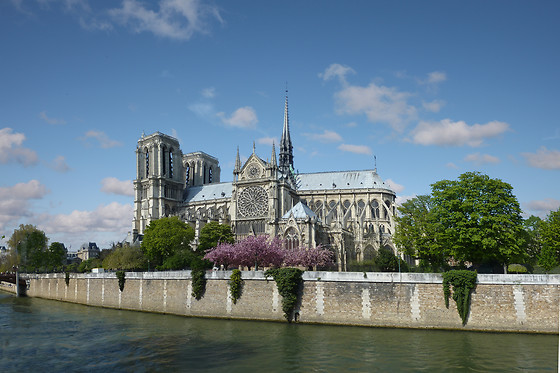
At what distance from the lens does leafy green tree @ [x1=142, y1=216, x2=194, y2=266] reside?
211 ft

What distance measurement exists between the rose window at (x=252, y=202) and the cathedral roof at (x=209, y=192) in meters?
11.2

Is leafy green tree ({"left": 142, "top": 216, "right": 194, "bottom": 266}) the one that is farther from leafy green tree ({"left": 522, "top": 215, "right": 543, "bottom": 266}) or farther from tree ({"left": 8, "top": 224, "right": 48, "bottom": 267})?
leafy green tree ({"left": 522, "top": 215, "right": 543, "bottom": 266})

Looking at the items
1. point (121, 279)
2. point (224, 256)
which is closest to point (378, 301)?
point (224, 256)

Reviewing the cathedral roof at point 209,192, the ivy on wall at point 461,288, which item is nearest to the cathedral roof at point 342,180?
the cathedral roof at point 209,192

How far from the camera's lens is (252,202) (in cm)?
7550

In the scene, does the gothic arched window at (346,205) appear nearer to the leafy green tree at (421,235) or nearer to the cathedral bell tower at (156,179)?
the leafy green tree at (421,235)

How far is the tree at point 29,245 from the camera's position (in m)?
78.6

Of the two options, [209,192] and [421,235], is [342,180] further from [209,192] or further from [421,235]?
[421,235]

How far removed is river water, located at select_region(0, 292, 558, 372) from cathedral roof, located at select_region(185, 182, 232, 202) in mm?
53413

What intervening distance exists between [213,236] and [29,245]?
111 ft

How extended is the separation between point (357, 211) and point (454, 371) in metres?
56.1

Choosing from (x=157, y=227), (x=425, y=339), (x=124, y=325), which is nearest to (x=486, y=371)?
(x=425, y=339)

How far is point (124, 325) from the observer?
36750mm

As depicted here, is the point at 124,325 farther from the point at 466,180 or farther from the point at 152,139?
the point at 152,139
